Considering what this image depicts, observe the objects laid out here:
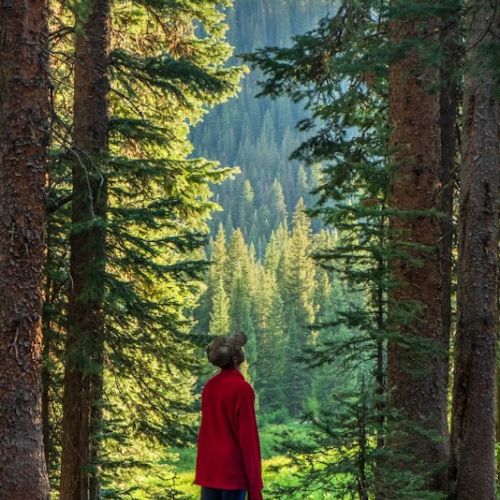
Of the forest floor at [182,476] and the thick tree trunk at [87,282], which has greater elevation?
the thick tree trunk at [87,282]

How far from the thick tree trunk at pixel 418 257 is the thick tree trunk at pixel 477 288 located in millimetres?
213

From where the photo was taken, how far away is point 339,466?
4.42 metres

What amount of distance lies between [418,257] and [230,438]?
2834 mm

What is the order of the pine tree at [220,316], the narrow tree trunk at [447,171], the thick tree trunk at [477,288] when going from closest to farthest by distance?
the thick tree trunk at [477,288] < the narrow tree trunk at [447,171] < the pine tree at [220,316]

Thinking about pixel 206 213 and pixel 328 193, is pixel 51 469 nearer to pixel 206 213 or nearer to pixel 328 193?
pixel 206 213

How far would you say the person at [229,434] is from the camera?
4.36 metres

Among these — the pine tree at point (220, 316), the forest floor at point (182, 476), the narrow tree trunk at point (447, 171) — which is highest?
the narrow tree trunk at point (447, 171)

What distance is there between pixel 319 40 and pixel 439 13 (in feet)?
11.2

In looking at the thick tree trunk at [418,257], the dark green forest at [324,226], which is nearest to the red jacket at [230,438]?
the dark green forest at [324,226]

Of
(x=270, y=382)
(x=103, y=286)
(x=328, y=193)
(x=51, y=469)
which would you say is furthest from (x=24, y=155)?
(x=270, y=382)

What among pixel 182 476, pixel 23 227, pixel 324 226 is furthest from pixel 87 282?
pixel 182 476

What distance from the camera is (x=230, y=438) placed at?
4.47m

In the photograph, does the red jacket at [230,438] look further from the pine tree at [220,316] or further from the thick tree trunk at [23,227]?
the pine tree at [220,316]

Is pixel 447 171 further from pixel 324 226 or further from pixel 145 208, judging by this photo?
pixel 145 208
